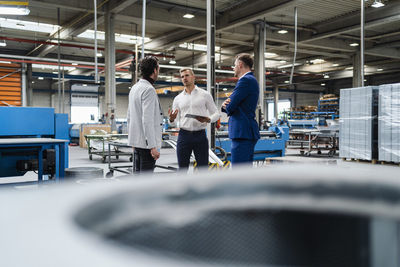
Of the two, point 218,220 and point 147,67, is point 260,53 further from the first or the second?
point 218,220

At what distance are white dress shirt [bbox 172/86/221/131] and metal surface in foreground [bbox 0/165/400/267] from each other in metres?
2.62

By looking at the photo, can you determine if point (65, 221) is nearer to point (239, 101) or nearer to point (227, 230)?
point (227, 230)

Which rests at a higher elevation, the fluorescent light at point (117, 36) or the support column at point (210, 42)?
the fluorescent light at point (117, 36)

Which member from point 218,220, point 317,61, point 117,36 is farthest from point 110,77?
point 317,61

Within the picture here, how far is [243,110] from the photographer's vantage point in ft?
9.38

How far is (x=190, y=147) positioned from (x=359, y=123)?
4.21 metres

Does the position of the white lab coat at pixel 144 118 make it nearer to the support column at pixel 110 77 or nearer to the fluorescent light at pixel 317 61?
the support column at pixel 110 77

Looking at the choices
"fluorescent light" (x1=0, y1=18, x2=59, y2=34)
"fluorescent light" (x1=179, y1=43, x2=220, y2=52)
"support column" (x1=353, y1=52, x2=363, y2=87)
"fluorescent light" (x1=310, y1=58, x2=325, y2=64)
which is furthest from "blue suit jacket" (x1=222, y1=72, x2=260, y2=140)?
"fluorescent light" (x1=310, y1=58, x2=325, y2=64)

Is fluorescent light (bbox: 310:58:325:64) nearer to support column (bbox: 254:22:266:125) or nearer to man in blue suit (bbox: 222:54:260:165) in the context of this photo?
support column (bbox: 254:22:266:125)

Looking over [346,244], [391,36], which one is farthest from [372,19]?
[346,244]

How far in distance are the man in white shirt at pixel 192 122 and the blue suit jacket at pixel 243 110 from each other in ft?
1.40

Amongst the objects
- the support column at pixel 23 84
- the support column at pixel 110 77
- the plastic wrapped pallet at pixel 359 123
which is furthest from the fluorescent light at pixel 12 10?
the support column at pixel 23 84

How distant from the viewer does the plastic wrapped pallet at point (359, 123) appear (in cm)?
591

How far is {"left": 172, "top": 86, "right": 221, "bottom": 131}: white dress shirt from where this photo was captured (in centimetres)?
321
